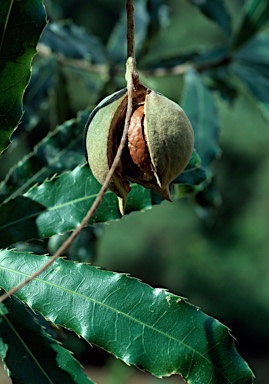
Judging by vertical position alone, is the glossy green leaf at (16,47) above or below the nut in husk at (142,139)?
above

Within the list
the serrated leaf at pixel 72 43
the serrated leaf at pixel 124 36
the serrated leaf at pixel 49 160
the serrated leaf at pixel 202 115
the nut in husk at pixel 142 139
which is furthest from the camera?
the serrated leaf at pixel 124 36

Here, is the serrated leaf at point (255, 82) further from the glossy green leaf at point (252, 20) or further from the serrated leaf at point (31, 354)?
the serrated leaf at point (31, 354)

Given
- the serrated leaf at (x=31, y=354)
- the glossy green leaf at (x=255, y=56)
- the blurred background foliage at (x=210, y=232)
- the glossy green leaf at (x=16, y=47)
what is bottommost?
the blurred background foliage at (x=210, y=232)

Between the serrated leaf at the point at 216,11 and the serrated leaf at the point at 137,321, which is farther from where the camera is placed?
the serrated leaf at the point at 216,11

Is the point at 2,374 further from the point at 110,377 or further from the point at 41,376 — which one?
the point at 41,376

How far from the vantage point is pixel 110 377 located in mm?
6922

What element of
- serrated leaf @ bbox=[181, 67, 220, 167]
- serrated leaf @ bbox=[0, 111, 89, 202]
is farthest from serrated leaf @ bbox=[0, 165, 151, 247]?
serrated leaf @ bbox=[181, 67, 220, 167]

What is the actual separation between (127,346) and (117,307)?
51 millimetres

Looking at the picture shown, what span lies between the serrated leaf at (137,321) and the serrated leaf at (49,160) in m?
0.26

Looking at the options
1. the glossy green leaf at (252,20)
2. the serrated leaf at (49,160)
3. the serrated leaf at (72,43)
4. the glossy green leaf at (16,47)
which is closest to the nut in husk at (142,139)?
the glossy green leaf at (16,47)

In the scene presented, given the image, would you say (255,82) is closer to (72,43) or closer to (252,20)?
(252,20)

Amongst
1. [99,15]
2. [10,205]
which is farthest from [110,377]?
[10,205]

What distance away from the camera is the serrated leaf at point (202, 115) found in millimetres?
1406

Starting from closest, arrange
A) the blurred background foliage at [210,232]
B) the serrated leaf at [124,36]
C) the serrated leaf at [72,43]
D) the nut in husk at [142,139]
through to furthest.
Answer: the nut in husk at [142,139]
the serrated leaf at [72,43]
the serrated leaf at [124,36]
the blurred background foliage at [210,232]
